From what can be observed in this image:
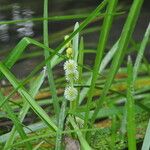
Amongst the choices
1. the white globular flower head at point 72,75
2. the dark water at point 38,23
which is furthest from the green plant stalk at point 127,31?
the dark water at point 38,23

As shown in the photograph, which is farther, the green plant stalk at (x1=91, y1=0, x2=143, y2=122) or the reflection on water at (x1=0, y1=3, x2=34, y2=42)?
the reflection on water at (x1=0, y1=3, x2=34, y2=42)

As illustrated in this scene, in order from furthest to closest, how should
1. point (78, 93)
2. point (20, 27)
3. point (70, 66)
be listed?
point (20, 27)
point (78, 93)
point (70, 66)

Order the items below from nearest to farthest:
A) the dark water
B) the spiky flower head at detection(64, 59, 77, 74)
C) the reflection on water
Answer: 1. the spiky flower head at detection(64, 59, 77, 74)
2. the dark water
3. the reflection on water

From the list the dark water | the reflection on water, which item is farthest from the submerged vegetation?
the reflection on water

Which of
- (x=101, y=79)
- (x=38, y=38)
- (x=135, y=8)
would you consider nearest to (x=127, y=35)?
(x=135, y=8)

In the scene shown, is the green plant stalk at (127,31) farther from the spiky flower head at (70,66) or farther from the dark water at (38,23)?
the dark water at (38,23)

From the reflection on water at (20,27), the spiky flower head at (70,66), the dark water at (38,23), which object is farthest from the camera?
the reflection on water at (20,27)

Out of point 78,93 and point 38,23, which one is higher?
point 38,23

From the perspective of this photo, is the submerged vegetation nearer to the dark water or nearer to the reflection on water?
the dark water

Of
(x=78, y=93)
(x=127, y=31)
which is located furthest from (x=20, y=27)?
(x=127, y=31)

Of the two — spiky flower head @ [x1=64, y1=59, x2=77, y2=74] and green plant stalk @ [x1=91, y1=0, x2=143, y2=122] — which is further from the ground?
green plant stalk @ [x1=91, y1=0, x2=143, y2=122]

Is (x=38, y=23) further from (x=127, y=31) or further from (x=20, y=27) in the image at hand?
(x=127, y=31)
